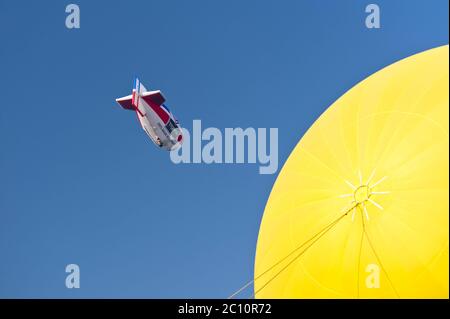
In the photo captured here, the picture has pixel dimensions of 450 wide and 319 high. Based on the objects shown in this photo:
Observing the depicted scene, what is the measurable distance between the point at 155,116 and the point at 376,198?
457 inches

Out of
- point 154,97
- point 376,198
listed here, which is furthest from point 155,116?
point 376,198

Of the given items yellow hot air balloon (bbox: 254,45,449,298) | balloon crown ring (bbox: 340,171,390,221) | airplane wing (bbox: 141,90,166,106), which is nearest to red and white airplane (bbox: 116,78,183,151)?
airplane wing (bbox: 141,90,166,106)

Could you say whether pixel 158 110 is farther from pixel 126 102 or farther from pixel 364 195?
pixel 364 195

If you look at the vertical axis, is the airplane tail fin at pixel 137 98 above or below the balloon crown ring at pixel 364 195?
above

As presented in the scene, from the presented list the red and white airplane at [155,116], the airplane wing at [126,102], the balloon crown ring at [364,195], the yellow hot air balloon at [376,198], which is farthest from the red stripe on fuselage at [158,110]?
the balloon crown ring at [364,195]

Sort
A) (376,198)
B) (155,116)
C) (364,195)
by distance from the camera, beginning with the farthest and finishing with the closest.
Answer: (155,116) → (364,195) → (376,198)

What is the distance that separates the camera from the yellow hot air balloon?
13.1 m

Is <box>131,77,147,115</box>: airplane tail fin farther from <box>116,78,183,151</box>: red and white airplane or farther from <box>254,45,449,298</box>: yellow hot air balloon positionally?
<box>254,45,449,298</box>: yellow hot air balloon

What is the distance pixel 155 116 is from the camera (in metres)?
23.6

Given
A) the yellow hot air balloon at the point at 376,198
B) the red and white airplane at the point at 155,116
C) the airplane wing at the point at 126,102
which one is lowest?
the yellow hot air balloon at the point at 376,198

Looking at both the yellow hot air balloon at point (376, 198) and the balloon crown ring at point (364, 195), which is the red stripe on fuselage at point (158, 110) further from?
the balloon crown ring at point (364, 195)

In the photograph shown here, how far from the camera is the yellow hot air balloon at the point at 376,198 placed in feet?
42.8

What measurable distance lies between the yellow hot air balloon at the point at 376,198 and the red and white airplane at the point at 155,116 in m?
7.77
